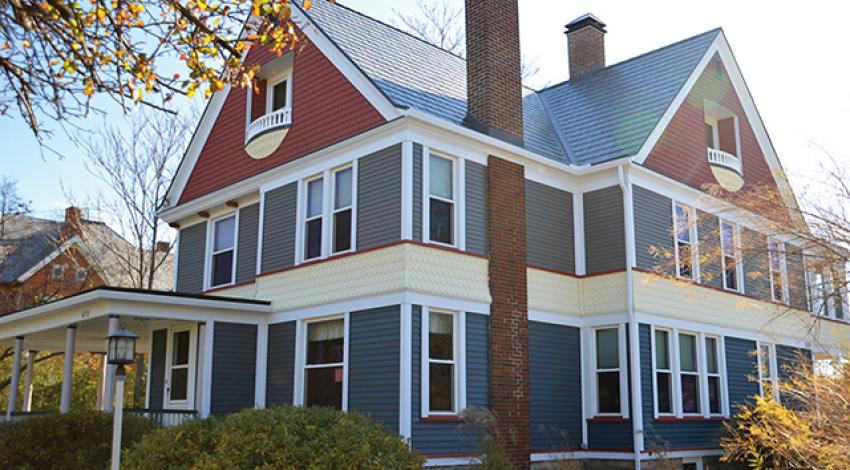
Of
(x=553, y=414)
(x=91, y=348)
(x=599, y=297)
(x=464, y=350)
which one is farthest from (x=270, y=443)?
(x=91, y=348)

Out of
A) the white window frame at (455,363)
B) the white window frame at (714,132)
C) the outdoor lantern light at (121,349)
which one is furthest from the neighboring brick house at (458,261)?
the outdoor lantern light at (121,349)

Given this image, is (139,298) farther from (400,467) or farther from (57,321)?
(400,467)

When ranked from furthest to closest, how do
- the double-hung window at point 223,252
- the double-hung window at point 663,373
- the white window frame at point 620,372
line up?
the double-hung window at point 223,252
the double-hung window at point 663,373
the white window frame at point 620,372

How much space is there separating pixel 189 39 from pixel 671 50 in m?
14.3

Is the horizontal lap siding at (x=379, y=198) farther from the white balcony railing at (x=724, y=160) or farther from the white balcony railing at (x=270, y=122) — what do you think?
the white balcony railing at (x=724, y=160)

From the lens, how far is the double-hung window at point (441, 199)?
1415 centimetres

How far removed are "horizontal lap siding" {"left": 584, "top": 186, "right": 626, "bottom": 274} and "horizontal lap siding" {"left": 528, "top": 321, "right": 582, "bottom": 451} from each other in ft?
4.87

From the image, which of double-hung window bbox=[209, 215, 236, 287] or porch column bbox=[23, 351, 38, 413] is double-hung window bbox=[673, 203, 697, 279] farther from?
porch column bbox=[23, 351, 38, 413]

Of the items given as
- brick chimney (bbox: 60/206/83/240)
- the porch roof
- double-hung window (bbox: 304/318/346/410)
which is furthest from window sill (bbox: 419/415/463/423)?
brick chimney (bbox: 60/206/83/240)

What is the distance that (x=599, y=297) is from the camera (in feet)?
53.1

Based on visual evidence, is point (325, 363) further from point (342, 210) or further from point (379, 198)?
point (379, 198)

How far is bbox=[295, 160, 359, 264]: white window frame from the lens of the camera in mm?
14664

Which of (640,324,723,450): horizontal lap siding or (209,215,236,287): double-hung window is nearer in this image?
(640,324,723,450): horizontal lap siding

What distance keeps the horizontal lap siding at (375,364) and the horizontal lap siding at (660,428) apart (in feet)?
16.2
